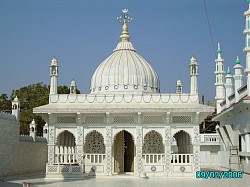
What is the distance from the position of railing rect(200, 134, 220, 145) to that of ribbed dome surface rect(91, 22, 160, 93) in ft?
33.8

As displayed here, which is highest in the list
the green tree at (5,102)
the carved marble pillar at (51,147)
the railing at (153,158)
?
the green tree at (5,102)

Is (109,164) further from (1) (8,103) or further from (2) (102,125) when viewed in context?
(1) (8,103)

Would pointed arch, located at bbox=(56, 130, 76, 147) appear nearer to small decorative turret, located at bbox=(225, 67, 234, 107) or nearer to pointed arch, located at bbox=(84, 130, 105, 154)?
pointed arch, located at bbox=(84, 130, 105, 154)

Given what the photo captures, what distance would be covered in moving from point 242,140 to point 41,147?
13248 millimetres

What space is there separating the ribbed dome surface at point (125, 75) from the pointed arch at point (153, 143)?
11.1 ft

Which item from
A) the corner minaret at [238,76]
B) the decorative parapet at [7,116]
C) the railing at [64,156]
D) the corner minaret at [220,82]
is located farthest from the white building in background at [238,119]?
the decorative parapet at [7,116]

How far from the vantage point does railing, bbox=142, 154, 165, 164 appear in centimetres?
1962

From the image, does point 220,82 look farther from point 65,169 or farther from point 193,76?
point 65,169

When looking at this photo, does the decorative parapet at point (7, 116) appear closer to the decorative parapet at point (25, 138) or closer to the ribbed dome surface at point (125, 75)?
the decorative parapet at point (25, 138)

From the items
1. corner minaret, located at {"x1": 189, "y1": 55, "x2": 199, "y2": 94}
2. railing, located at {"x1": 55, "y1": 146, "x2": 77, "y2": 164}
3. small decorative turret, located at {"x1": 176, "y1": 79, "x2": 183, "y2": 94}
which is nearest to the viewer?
railing, located at {"x1": 55, "y1": 146, "x2": 77, "y2": 164}

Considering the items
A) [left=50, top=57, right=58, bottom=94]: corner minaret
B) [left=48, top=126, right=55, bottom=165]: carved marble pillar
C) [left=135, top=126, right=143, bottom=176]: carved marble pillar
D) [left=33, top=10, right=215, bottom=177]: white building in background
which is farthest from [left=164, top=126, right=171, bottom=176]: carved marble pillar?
[left=50, top=57, right=58, bottom=94]: corner minaret

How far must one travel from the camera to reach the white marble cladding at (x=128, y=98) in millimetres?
20031

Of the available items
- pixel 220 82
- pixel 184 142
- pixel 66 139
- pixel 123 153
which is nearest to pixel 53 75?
pixel 66 139

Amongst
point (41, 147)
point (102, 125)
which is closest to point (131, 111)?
point (102, 125)
